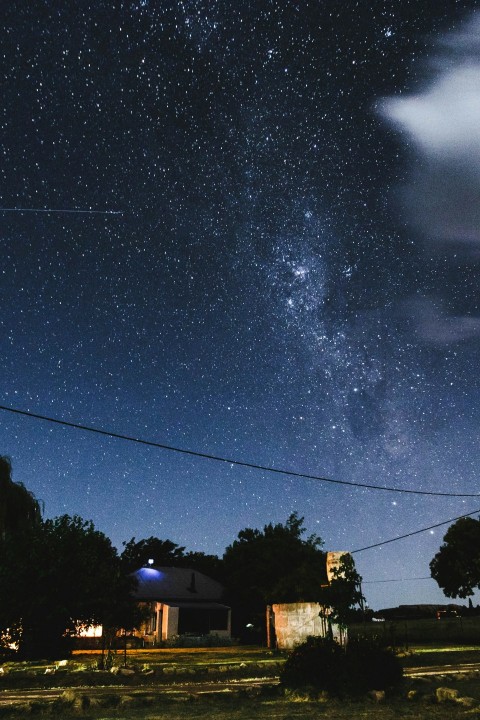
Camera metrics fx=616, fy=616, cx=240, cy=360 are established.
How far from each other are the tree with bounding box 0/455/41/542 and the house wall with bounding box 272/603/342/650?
1497cm

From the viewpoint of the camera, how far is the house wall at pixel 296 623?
32219 millimetres

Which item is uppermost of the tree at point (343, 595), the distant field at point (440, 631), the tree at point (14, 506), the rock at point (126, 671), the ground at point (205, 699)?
the tree at point (14, 506)

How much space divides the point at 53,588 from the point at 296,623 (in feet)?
46.7

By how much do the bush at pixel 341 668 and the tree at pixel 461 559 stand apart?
56.6 m

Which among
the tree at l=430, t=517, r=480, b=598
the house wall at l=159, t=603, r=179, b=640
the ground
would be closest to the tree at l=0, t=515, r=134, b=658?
the ground

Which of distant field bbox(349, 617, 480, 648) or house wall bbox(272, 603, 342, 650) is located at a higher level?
house wall bbox(272, 603, 342, 650)

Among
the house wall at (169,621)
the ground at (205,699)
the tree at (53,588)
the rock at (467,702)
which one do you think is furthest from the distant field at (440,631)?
the rock at (467,702)

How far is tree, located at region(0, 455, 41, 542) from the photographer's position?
930 inches

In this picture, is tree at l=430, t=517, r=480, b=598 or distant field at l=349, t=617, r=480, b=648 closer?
distant field at l=349, t=617, r=480, b=648

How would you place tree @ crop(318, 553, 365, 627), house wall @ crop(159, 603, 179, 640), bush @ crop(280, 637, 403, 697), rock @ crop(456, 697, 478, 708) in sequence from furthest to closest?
house wall @ crop(159, 603, 179, 640) < tree @ crop(318, 553, 365, 627) < bush @ crop(280, 637, 403, 697) < rock @ crop(456, 697, 478, 708)

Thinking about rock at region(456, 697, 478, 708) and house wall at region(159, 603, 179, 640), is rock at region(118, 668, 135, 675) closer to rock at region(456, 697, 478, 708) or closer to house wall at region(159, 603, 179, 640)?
rock at region(456, 697, 478, 708)

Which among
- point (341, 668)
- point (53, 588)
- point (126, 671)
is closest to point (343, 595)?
point (341, 668)

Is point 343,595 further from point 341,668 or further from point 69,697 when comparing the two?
point 69,697

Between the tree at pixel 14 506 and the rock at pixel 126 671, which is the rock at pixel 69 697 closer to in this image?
the rock at pixel 126 671
